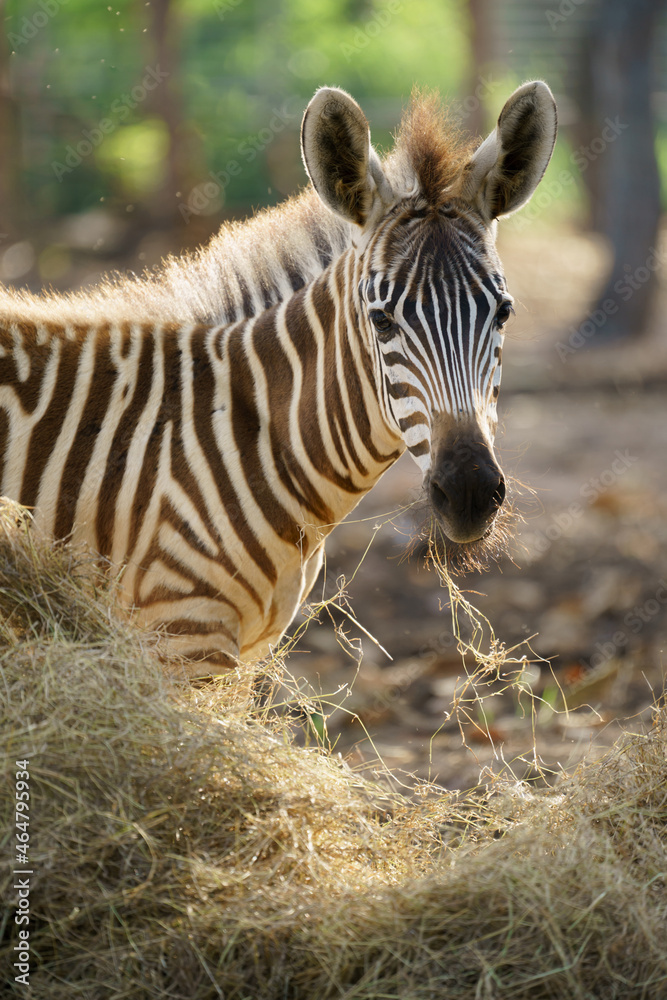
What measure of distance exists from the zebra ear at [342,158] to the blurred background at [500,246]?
977 millimetres

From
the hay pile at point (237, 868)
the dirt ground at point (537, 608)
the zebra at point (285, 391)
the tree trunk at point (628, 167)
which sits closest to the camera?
the hay pile at point (237, 868)

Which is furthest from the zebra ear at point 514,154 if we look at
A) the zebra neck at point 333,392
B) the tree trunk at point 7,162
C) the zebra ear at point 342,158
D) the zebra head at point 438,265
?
the tree trunk at point 7,162

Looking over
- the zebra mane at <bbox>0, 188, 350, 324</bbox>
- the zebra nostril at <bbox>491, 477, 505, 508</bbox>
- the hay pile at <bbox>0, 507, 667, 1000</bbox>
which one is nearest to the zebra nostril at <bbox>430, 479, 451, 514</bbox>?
the zebra nostril at <bbox>491, 477, 505, 508</bbox>

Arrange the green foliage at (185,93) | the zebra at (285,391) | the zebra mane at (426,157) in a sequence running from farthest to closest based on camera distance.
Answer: the green foliage at (185,93), the zebra mane at (426,157), the zebra at (285,391)

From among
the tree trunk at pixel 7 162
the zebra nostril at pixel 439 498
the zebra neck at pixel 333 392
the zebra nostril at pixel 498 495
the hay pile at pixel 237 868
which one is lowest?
the hay pile at pixel 237 868

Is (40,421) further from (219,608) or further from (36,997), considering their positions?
(36,997)

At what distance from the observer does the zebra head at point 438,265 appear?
2.90 meters

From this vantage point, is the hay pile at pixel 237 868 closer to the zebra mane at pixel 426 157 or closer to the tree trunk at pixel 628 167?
the zebra mane at pixel 426 157

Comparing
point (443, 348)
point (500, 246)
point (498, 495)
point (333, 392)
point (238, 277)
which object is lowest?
point (500, 246)

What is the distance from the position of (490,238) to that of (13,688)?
7.42 ft

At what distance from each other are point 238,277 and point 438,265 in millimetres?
1061

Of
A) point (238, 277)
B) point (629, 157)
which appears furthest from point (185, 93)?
point (238, 277)

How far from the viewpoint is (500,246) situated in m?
17.8

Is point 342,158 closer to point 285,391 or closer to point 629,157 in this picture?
point 285,391
